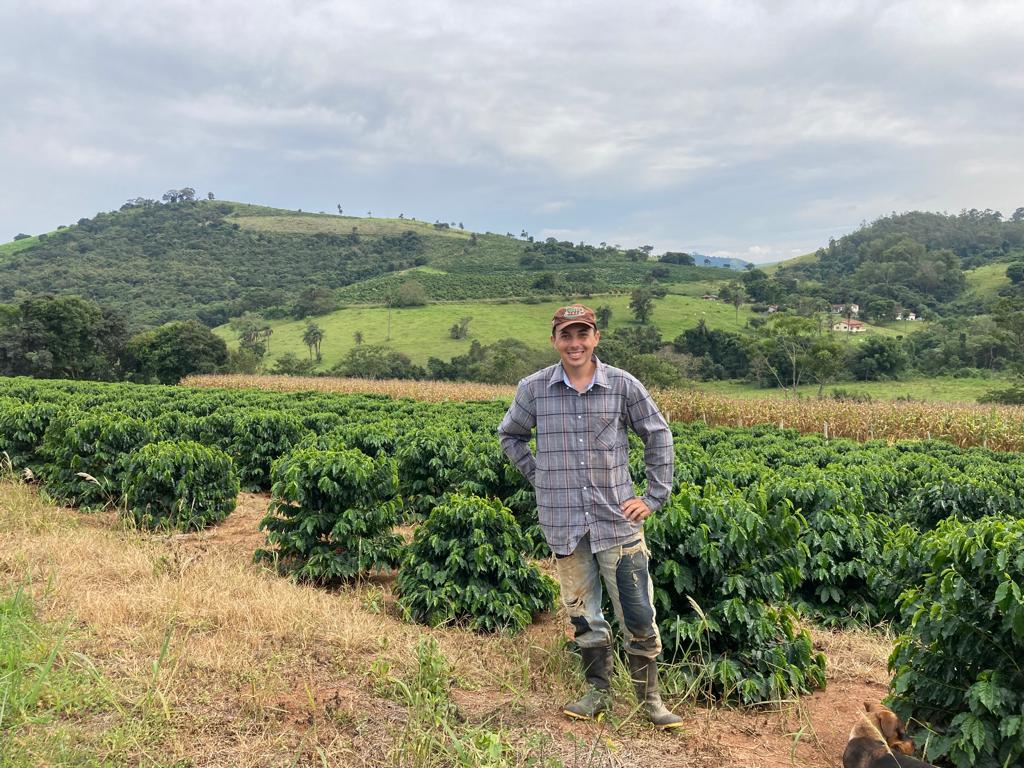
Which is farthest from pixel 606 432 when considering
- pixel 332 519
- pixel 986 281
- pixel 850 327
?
pixel 986 281

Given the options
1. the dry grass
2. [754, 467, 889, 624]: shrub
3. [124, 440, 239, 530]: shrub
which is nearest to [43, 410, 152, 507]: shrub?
[124, 440, 239, 530]: shrub

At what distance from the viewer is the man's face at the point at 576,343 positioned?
11.5 ft

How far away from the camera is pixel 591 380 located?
358 cm

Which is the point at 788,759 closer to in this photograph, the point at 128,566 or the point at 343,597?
the point at 343,597

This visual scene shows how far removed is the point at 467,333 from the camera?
2566 inches

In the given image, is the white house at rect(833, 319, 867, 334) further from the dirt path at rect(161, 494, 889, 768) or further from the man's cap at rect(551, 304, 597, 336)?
the man's cap at rect(551, 304, 597, 336)

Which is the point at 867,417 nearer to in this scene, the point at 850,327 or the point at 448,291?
the point at 850,327

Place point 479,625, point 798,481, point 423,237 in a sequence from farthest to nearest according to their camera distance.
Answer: point 423,237
point 798,481
point 479,625

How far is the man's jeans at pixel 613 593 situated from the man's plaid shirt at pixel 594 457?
10cm

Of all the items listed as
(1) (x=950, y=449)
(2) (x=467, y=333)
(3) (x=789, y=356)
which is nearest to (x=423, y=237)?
(2) (x=467, y=333)

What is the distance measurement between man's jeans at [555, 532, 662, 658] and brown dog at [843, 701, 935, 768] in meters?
1.00

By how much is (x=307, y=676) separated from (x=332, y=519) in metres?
2.54

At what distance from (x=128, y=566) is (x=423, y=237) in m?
136

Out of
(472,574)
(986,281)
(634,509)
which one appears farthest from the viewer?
(986,281)
